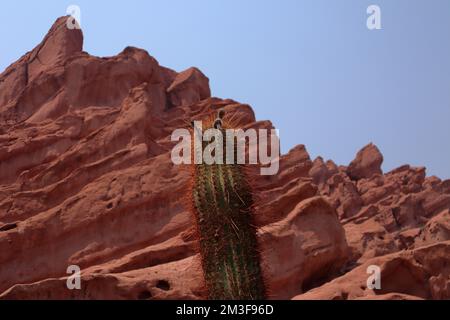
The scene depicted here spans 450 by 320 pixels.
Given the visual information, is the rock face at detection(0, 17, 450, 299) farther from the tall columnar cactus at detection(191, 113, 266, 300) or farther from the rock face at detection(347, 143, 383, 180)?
the rock face at detection(347, 143, 383, 180)

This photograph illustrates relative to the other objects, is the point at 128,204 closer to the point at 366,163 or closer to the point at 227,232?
the point at 227,232

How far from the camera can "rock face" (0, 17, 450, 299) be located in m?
18.5

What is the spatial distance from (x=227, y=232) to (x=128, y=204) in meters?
19.4

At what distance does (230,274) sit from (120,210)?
19.5 metres

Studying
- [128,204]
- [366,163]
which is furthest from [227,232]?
[366,163]

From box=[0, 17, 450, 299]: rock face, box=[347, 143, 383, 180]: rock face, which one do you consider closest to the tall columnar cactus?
box=[0, 17, 450, 299]: rock face

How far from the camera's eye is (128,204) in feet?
81.4

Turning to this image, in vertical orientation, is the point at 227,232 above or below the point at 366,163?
below

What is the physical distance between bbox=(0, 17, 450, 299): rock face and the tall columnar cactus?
8.04 metres

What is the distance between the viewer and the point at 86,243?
81.2 ft
